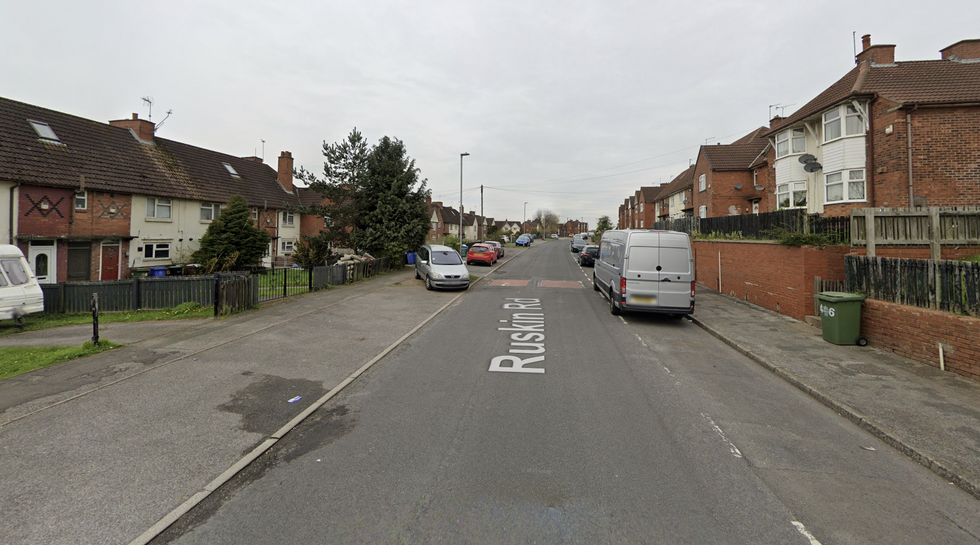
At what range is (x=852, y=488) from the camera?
148 inches

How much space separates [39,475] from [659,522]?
200 inches

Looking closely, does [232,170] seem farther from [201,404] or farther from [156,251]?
[201,404]

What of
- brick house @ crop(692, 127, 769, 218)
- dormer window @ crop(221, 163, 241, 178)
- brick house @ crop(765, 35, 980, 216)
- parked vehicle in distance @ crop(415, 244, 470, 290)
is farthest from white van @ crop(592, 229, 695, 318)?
dormer window @ crop(221, 163, 241, 178)

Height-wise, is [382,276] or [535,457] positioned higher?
[382,276]

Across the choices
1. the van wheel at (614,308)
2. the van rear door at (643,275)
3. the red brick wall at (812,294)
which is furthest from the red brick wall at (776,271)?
the van wheel at (614,308)

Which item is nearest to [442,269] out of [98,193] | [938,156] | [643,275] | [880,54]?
[643,275]

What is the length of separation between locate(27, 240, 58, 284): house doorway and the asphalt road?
19923 mm

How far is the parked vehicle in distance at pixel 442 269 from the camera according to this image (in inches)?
655

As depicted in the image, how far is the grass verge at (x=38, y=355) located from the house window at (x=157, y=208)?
16930mm

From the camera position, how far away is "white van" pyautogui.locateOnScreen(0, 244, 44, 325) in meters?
10.8

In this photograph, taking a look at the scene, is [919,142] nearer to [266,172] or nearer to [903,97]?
A: [903,97]

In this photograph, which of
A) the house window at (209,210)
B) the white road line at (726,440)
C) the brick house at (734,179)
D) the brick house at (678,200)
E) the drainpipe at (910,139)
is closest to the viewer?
the white road line at (726,440)

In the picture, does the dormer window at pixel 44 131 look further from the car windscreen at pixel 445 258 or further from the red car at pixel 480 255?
the red car at pixel 480 255

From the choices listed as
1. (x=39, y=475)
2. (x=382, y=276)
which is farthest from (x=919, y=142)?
(x=39, y=475)
